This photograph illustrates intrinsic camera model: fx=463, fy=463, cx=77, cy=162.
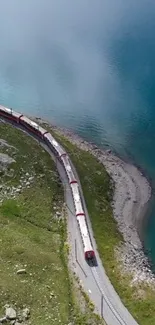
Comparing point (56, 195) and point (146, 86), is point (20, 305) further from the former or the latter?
point (146, 86)

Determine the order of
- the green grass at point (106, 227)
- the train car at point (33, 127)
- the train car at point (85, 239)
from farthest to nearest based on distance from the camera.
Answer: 1. the train car at point (33, 127)
2. the train car at point (85, 239)
3. the green grass at point (106, 227)

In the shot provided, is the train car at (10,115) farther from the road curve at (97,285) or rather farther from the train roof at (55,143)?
the road curve at (97,285)

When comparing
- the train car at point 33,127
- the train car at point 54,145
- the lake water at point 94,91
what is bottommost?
the train car at point 54,145

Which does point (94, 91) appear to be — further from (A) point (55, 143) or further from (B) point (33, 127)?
(A) point (55, 143)

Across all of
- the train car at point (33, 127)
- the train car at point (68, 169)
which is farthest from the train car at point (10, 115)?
the train car at point (68, 169)

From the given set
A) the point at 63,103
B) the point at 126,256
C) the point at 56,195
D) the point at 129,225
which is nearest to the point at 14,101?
the point at 63,103

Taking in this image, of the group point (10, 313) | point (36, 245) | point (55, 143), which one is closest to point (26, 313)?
point (10, 313)

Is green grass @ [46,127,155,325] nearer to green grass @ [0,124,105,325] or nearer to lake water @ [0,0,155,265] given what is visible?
green grass @ [0,124,105,325]
